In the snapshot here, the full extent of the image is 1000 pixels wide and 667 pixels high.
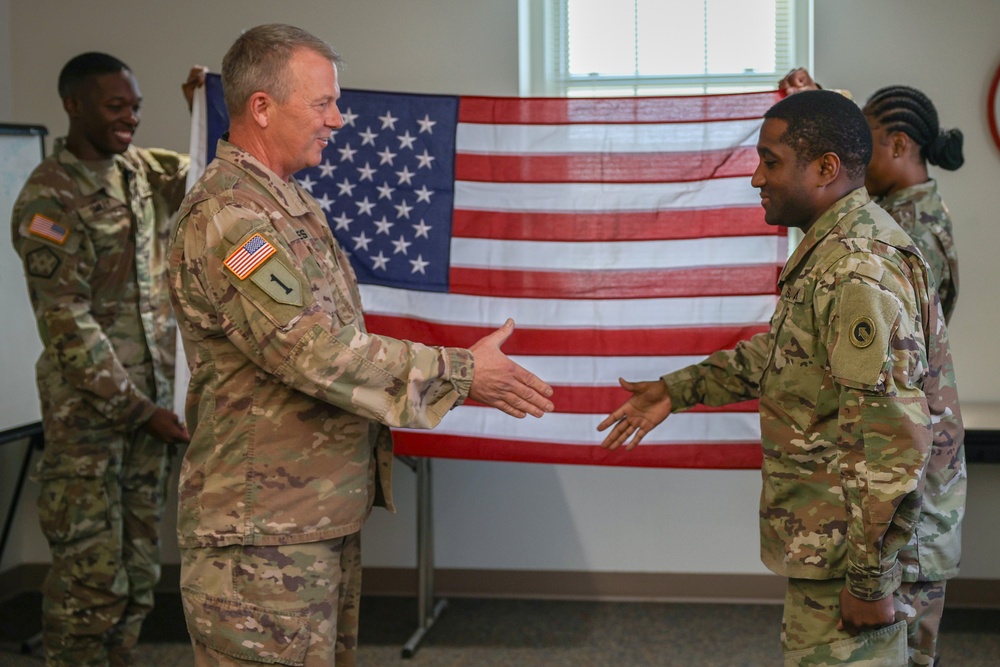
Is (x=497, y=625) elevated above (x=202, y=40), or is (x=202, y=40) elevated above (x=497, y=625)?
(x=202, y=40)

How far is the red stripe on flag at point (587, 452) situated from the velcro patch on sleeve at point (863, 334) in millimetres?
1323

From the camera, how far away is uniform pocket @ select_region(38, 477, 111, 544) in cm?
315

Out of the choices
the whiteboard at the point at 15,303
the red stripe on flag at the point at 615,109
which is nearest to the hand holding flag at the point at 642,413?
the red stripe on flag at the point at 615,109

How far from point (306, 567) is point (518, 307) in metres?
1.44

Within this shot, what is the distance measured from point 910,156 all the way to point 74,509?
273 cm

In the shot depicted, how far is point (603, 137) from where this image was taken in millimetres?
3162

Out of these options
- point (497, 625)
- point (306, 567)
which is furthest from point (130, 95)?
point (497, 625)

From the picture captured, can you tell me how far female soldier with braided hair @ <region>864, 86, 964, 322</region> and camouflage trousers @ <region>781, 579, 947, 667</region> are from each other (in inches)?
45.5

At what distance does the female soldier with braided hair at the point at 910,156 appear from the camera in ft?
9.41

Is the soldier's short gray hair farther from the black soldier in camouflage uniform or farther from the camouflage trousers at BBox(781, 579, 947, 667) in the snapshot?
the camouflage trousers at BBox(781, 579, 947, 667)

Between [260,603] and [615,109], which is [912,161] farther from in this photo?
[260,603]

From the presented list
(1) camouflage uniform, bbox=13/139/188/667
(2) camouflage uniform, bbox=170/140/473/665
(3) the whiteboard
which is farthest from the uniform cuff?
(3) the whiteboard

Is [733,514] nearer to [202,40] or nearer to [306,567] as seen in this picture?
[306,567]

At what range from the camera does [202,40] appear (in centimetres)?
410
